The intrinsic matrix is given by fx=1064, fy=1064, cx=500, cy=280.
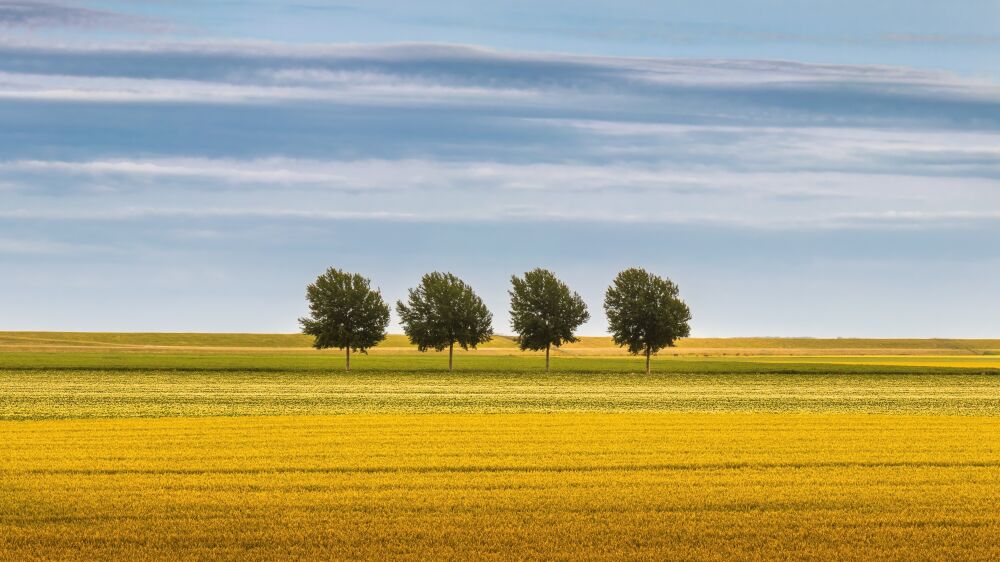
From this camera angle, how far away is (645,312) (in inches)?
3506

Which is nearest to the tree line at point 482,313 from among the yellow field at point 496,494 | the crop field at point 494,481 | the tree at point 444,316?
the tree at point 444,316

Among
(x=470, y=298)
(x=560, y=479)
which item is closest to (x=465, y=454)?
(x=560, y=479)

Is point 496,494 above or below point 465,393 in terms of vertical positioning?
below

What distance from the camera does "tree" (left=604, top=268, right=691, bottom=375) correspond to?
291 feet

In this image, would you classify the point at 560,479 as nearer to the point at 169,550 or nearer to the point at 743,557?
the point at 743,557

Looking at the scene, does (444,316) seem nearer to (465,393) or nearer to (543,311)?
(543,311)

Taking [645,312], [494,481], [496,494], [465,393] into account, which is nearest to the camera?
[496,494]

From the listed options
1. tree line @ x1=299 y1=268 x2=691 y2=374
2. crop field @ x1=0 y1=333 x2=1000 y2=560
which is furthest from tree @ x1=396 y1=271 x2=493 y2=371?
crop field @ x1=0 y1=333 x2=1000 y2=560

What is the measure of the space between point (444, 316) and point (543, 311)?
8830 mm

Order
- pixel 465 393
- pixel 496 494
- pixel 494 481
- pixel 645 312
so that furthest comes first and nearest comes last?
1. pixel 645 312
2. pixel 465 393
3. pixel 494 481
4. pixel 496 494

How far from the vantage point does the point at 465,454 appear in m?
23.8

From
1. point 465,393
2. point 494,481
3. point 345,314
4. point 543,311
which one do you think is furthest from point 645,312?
point 494,481

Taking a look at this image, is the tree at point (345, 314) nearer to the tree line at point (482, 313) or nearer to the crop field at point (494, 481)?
the tree line at point (482, 313)

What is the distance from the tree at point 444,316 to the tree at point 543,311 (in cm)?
289
